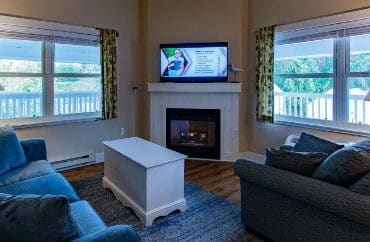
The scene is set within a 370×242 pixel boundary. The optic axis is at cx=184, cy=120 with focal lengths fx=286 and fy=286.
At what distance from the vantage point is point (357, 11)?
3266mm

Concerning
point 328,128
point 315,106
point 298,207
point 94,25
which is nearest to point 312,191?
point 298,207

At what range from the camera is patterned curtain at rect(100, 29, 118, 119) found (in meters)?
4.45

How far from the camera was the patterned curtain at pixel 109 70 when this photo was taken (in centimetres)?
445

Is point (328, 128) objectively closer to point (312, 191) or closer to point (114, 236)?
point (312, 191)

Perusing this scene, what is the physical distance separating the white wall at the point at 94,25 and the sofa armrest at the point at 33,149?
1084 mm

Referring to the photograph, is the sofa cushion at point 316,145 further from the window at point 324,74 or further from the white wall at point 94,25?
the white wall at point 94,25

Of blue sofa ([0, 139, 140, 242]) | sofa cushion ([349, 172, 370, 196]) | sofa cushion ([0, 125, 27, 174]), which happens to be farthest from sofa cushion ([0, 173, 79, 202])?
sofa cushion ([349, 172, 370, 196])

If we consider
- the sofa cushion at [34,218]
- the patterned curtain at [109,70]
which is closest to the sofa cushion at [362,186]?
the sofa cushion at [34,218]

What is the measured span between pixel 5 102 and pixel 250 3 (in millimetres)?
3827

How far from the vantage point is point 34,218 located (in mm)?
1013

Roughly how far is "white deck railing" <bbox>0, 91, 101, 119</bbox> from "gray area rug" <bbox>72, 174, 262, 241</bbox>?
4.70 feet

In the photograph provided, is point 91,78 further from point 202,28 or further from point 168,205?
point 168,205

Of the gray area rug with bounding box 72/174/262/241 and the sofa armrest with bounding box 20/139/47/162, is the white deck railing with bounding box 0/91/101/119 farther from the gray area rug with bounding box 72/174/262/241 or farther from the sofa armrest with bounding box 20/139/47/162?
the gray area rug with bounding box 72/174/262/241

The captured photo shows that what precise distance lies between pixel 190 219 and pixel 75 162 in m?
2.40
